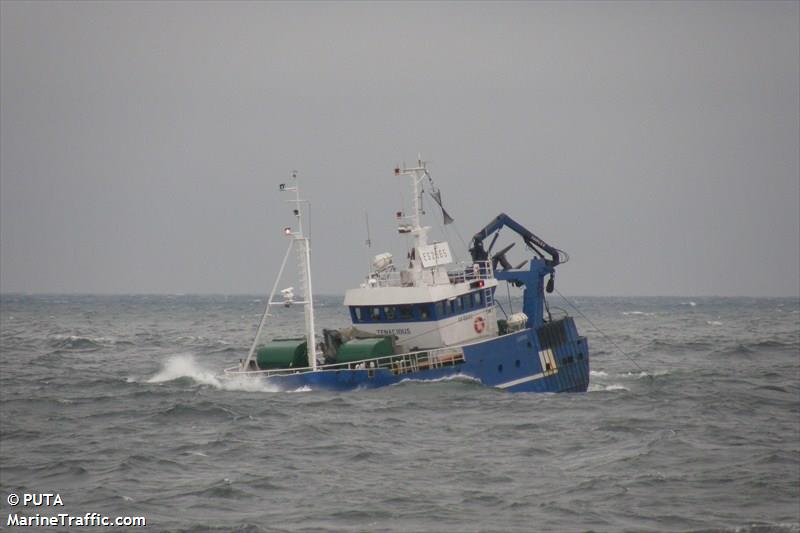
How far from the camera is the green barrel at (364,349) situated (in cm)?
3741

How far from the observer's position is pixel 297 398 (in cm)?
3638

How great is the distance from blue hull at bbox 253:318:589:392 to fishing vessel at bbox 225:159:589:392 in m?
0.04

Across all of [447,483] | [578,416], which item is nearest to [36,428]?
[447,483]

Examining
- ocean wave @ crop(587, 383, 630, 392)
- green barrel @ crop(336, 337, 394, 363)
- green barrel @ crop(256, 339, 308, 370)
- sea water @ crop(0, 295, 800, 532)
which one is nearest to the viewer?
sea water @ crop(0, 295, 800, 532)

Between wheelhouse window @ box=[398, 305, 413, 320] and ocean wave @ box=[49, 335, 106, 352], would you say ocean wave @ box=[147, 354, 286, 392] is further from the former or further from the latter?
ocean wave @ box=[49, 335, 106, 352]

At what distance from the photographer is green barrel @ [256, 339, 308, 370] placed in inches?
1523

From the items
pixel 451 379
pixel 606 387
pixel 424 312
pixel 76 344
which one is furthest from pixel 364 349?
pixel 76 344

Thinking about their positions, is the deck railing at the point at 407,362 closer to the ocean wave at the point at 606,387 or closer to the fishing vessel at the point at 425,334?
the fishing vessel at the point at 425,334

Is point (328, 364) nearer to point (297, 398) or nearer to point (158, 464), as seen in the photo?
point (297, 398)

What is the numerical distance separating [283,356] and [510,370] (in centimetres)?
825

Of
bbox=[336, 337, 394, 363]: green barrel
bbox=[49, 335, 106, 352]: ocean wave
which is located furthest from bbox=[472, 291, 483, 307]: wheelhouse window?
bbox=[49, 335, 106, 352]: ocean wave

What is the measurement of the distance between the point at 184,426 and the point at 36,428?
4.61 meters

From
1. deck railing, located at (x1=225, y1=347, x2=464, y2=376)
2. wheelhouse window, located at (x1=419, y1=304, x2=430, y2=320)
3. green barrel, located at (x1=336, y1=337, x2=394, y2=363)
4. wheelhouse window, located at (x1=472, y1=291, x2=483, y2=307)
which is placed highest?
wheelhouse window, located at (x1=472, y1=291, x2=483, y2=307)

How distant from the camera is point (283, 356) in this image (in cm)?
3872
